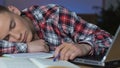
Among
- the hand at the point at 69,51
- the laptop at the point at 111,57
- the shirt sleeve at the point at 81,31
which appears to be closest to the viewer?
the laptop at the point at 111,57

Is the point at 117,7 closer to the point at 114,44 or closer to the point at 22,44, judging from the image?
the point at 22,44

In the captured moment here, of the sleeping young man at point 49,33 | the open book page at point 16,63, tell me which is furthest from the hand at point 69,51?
the open book page at point 16,63

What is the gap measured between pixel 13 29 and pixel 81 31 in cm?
40

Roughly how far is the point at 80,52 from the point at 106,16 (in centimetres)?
218

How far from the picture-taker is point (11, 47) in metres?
1.18

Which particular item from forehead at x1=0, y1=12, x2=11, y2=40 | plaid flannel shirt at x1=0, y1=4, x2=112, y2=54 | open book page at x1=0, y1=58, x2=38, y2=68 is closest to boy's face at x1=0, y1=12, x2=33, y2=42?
forehead at x1=0, y1=12, x2=11, y2=40

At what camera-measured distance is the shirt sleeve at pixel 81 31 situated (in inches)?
51.2

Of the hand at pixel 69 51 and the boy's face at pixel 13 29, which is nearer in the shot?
the hand at pixel 69 51

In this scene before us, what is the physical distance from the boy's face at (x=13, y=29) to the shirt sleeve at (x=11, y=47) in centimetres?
Result: 2

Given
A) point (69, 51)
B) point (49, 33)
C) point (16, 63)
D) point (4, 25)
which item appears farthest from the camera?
point (49, 33)

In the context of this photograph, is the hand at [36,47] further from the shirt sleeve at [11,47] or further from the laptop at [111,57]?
the laptop at [111,57]

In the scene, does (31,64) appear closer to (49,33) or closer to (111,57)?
(111,57)

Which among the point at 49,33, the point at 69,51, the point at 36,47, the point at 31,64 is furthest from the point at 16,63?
the point at 49,33

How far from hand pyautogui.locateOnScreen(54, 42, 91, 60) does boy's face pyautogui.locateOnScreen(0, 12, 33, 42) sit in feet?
0.81
